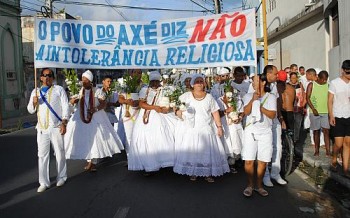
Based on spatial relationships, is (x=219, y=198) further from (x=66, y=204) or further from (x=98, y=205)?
(x=66, y=204)

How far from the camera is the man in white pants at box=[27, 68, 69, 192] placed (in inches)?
257

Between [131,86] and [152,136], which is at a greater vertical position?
[131,86]

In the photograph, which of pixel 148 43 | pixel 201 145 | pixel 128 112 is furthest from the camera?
pixel 128 112

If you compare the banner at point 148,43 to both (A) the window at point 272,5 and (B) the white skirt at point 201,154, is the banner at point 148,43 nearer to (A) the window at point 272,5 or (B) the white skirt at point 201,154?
(B) the white skirt at point 201,154

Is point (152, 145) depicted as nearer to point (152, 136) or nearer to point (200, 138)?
point (152, 136)

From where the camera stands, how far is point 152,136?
725cm

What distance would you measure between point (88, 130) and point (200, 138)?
7.78 ft

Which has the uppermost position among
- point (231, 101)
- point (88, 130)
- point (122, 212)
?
point (231, 101)

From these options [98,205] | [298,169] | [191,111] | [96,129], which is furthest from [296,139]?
[98,205]

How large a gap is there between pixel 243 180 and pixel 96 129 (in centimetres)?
300

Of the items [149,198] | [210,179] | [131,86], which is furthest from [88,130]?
[210,179]

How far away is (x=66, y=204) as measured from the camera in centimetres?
575

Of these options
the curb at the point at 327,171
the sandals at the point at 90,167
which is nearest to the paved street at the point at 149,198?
the sandals at the point at 90,167

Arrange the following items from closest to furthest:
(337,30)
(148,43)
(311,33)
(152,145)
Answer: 1. (152,145)
2. (148,43)
3. (337,30)
4. (311,33)
